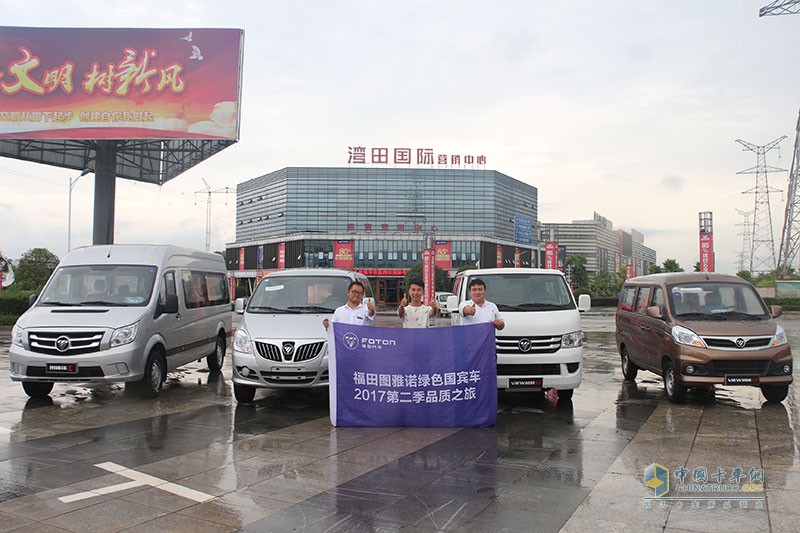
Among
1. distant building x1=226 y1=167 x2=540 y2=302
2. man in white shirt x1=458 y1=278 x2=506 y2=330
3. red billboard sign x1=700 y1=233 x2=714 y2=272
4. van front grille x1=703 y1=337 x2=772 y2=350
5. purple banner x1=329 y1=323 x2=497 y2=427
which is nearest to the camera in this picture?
purple banner x1=329 y1=323 x2=497 y2=427

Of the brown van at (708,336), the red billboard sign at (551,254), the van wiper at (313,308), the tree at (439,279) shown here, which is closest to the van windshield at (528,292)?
the brown van at (708,336)

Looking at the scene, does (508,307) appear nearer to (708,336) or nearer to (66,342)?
(708,336)

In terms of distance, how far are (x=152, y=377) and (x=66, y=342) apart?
4.37 feet

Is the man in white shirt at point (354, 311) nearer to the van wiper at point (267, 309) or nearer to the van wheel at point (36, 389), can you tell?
the van wiper at point (267, 309)

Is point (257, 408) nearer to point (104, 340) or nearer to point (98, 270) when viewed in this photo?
point (104, 340)

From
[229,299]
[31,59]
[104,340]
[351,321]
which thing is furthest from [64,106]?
[351,321]

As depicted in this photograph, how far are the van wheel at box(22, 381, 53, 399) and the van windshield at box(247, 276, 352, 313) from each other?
10.7 feet

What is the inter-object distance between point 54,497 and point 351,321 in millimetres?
3754

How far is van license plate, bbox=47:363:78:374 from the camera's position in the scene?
838cm

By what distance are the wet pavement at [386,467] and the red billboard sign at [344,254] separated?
273 ft

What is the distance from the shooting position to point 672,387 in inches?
344

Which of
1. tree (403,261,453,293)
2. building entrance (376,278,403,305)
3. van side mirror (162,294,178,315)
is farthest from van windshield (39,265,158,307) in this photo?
building entrance (376,278,403,305)

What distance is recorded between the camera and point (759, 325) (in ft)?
28.1

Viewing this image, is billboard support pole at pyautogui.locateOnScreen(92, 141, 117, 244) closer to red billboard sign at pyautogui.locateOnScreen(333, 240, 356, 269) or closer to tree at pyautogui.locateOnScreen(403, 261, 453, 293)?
tree at pyautogui.locateOnScreen(403, 261, 453, 293)
